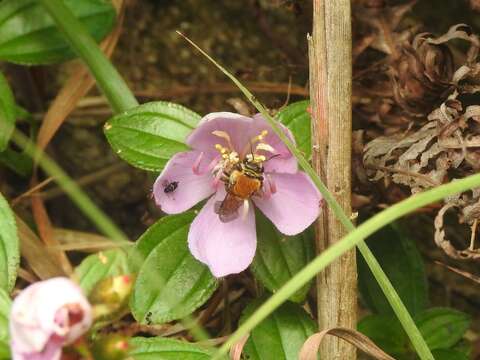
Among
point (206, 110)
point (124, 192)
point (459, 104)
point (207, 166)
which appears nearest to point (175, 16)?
point (206, 110)

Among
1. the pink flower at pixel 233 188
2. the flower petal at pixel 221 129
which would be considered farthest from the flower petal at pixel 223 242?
the flower petal at pixel 221 129

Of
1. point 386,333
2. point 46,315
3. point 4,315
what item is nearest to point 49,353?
point 46,315

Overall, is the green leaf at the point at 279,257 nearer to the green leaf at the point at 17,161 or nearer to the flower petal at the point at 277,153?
the flower petal at the point at 277,153

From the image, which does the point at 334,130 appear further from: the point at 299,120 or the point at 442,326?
the point at 442,326

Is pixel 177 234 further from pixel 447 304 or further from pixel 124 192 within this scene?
pixel 447 304

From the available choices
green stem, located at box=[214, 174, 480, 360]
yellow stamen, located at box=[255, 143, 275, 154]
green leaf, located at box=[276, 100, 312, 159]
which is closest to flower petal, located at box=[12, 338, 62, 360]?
green stem, located at box=[214, 174, 480, 360]

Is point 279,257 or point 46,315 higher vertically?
point 279,257

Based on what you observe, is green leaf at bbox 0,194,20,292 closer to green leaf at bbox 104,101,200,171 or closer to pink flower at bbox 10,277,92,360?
green leaf at bbox 104,101,200,171
